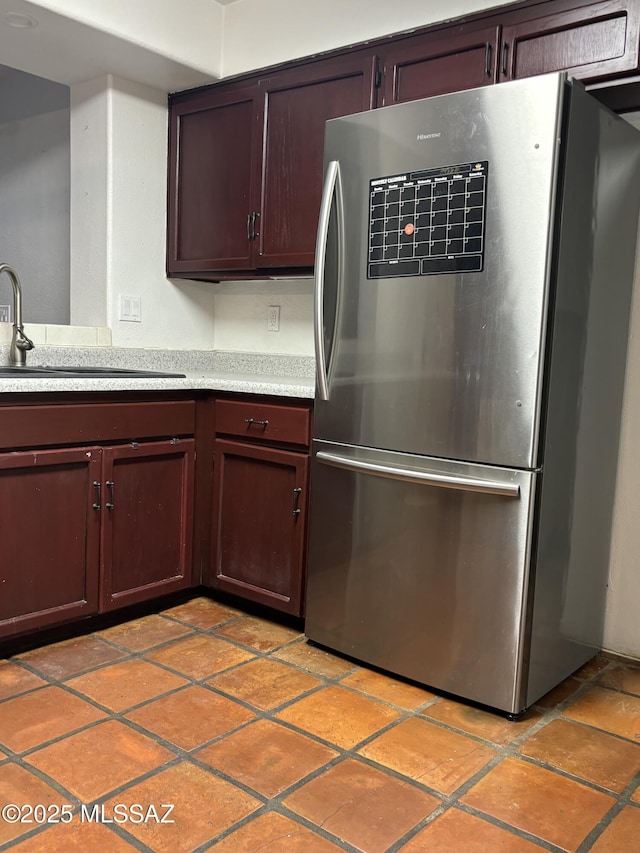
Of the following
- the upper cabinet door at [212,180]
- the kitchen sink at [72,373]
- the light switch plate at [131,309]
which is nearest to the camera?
the kitchen sink at [72,373]

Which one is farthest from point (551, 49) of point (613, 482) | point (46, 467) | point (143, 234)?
point (46, 467)

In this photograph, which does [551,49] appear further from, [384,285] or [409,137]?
[384,285]

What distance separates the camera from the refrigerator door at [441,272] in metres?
1.93

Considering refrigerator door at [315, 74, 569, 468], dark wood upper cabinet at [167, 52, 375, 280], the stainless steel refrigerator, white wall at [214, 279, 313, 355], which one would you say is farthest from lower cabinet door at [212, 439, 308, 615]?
dark wood upper cabinet at [167, 52, 375, 280]

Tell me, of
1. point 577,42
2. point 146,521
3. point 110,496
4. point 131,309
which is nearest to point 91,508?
point 110,496

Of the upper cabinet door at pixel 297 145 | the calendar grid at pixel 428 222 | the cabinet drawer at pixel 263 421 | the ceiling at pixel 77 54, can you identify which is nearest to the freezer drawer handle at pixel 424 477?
the cabinet drawer at pixel 263 421

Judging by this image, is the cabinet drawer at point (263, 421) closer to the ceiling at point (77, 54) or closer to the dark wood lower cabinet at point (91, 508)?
the dark wood lower cabinet at point (91, 508)

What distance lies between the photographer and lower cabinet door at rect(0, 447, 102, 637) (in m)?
2.31

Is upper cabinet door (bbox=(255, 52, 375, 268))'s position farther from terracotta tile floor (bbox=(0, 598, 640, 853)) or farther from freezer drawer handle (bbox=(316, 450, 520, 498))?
terracotta tile floor (bbox=(0, 598, 640, 853))

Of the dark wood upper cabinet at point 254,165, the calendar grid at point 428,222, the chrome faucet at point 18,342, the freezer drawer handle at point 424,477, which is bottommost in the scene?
the freezer drawer handle at point 424,477

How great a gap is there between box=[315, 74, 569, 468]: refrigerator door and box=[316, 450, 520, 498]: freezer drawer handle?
0.20 ft

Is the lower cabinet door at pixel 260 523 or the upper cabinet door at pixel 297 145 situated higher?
the upper cabinet door at pixel 297 145

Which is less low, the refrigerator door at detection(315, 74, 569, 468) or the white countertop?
the refrigerator door at detection(315, 74, 569, 468)

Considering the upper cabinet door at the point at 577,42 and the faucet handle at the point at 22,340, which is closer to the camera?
the upper cabinet door at the point at 577,42
